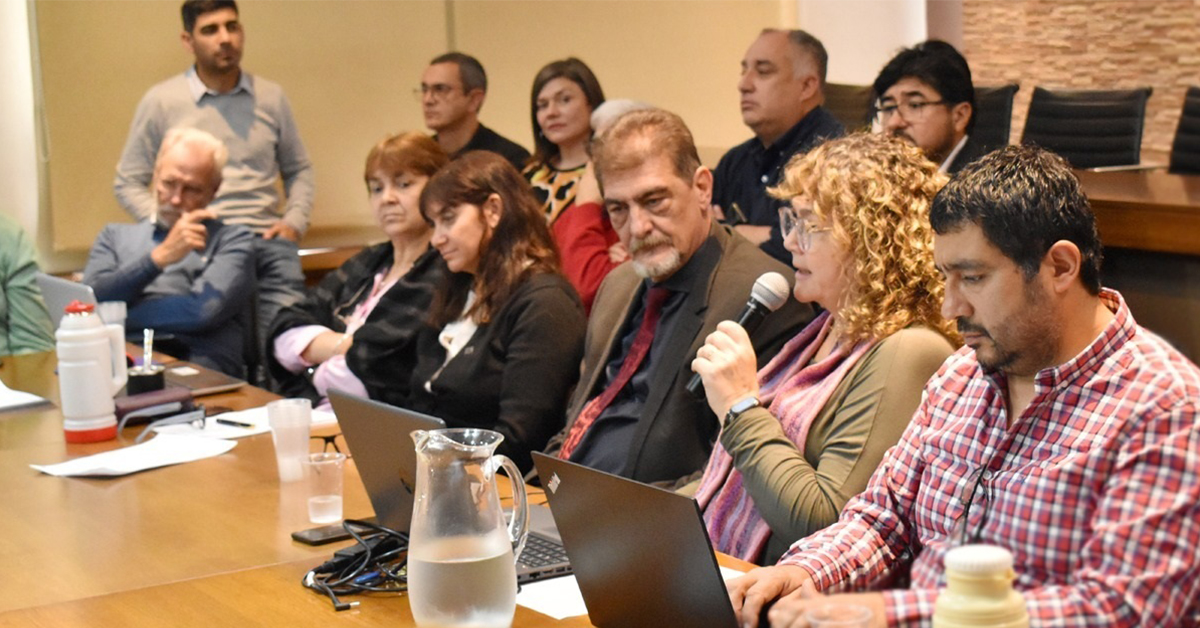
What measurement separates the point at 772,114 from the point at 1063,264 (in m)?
2.82

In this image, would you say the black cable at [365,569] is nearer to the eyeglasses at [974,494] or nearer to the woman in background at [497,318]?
the eyeglasses at [974,494]

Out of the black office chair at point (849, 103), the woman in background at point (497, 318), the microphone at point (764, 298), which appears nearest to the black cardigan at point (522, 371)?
the woman in background at point (497, 318)

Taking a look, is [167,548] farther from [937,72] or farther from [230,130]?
[230,130]

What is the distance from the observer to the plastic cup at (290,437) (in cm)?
231

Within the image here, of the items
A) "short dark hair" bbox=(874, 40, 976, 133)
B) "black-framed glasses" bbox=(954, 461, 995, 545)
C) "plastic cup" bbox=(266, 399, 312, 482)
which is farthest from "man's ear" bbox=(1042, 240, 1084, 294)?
"short dark hair" bbox=(874, 40, 976, 133)

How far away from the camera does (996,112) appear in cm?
524

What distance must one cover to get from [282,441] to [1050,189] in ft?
4.45

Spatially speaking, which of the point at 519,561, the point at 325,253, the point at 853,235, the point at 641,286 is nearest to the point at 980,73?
the point at 325,253

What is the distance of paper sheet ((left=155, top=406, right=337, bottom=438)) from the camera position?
8.80ft

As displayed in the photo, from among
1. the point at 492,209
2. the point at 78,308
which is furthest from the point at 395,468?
the point at 492,209

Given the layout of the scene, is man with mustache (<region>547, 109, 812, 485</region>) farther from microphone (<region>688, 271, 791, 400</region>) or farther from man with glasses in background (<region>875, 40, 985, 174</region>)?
man with glasses in background (<region>875, 40, 985, 174</region>)

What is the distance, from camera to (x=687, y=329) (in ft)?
8.13

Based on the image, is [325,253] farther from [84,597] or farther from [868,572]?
[868,572]

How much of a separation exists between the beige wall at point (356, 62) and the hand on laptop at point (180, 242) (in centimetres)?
154
